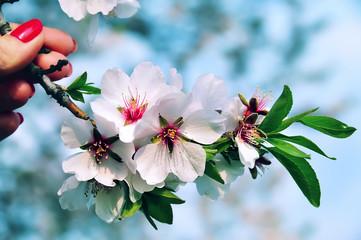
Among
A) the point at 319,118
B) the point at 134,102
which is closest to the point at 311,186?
the point at 319,118

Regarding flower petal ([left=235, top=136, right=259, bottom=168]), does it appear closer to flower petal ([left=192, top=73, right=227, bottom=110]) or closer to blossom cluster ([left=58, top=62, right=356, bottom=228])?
blossom cluster ([left=58, top=62, right=356, bottom=228])

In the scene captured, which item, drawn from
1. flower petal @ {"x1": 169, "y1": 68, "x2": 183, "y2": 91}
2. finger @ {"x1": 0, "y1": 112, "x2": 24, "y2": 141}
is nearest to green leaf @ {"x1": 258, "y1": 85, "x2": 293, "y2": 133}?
flower petal @ {"x1": 169, "y1": 68, "x2": 183, "y2": 91}

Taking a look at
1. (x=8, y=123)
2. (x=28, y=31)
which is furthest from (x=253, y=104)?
(x=8, y=123)

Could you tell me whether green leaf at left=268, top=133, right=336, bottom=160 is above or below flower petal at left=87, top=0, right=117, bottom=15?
below

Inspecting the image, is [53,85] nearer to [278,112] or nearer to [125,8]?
[125,8]

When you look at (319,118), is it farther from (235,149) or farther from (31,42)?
(31,42)

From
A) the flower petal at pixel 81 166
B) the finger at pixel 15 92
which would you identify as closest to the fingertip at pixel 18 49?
the finger at pixel 15 92
